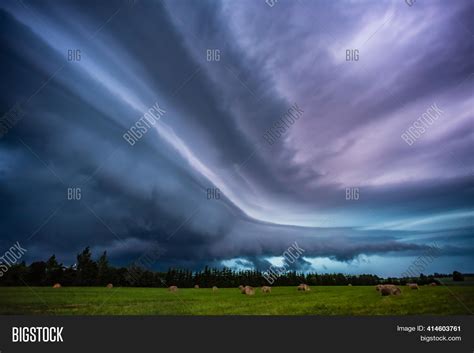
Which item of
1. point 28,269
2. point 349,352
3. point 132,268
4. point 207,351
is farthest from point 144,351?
point 28,269

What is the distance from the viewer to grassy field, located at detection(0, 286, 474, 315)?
61.4 ft

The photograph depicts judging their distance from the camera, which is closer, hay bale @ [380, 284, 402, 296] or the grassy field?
the grassy field

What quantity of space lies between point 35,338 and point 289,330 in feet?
41.6

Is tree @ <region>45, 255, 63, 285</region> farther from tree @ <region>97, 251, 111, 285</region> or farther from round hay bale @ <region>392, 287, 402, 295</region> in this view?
round hay bale @ <region>392, 287, 402, 295</region>

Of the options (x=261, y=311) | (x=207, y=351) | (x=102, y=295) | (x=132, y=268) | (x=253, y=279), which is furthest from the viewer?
(x=253, y=279)

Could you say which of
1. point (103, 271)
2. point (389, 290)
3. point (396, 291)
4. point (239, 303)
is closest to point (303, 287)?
point (389, 290)

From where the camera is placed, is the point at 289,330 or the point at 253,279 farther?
the point at 253,279

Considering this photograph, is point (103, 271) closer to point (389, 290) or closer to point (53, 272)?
point (53, 272)

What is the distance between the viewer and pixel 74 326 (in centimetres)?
1750

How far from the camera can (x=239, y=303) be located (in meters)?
20.7

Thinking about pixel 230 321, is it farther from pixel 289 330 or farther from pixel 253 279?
pixel 253 279

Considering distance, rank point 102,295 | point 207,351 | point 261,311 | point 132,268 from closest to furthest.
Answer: point 207,351, point 261,311, point 102,295, point 132,268

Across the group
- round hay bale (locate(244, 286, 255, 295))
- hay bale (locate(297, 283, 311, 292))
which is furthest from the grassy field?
hay bale (locate(297, 283, 311, 292))

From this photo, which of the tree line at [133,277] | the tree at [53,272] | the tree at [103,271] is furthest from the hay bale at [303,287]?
the tree at [53,272]
